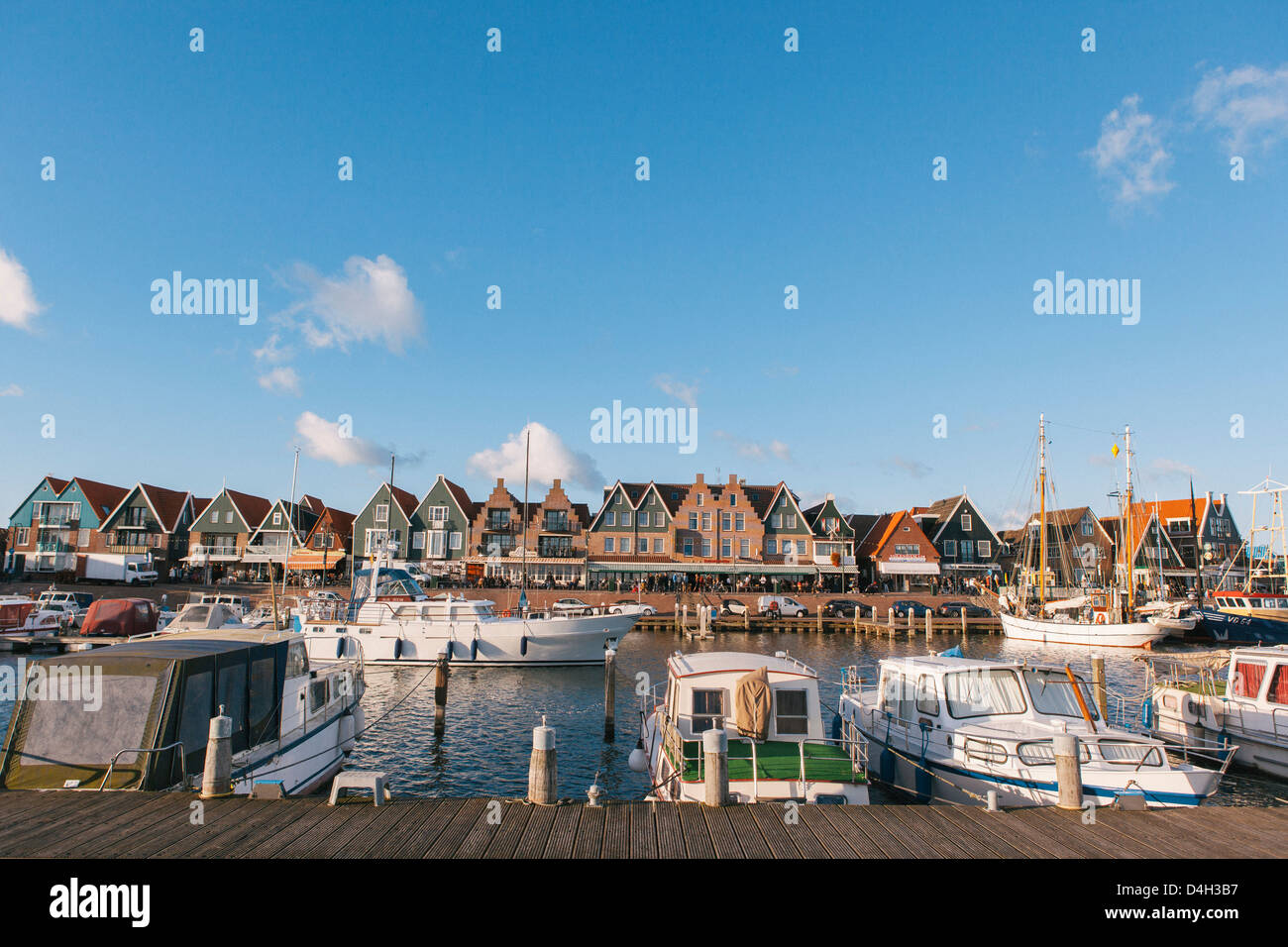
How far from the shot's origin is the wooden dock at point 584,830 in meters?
8.44

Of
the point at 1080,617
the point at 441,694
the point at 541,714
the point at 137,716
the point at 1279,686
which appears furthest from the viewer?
the point at 1080,617

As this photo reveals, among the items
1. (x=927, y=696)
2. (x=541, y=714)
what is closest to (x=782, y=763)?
(x=927, y=696)

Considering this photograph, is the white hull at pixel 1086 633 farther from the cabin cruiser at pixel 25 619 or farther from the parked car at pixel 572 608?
the cabin cruiser at pixel 25 619

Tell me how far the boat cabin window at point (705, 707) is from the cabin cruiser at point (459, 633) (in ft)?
71.2

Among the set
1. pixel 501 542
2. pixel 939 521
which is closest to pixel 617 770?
pixel 501 542

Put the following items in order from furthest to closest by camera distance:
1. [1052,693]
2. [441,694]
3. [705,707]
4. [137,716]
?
[441,694], [1052,693], [705,707], [137,716]

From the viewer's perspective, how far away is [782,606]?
58000 millimetres

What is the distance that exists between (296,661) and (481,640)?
19.5 metres

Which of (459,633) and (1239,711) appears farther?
(459,633)

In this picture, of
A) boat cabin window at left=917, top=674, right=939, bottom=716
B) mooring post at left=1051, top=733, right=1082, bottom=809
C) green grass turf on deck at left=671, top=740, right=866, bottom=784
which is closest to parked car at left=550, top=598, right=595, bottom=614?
boat cabin window at left=917, top=674, right=939, bottom=716

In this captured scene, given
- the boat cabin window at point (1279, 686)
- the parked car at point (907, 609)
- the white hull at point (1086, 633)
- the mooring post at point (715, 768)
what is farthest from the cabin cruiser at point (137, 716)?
the parked car at point (907, 609)

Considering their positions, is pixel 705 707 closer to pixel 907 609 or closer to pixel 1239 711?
pixel 1239 711

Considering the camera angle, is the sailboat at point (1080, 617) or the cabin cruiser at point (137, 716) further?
the sailboat at point (1080, 617)
